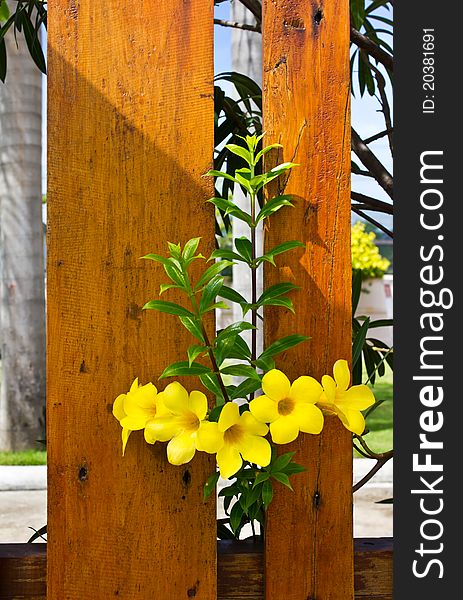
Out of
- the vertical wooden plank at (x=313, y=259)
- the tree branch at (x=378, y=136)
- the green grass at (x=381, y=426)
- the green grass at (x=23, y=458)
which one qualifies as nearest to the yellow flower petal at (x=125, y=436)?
the vertical wooden plank at (x=313, y=259)

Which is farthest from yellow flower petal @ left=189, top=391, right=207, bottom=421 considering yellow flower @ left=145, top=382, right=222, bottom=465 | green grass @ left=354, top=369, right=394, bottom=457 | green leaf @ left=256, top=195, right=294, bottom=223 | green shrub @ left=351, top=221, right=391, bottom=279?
green shrub @ left=351, top=221, right=391, bottom=279

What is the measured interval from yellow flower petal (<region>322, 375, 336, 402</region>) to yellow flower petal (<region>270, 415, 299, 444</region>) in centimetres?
6

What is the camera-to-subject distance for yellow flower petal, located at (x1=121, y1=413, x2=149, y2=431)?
0.94m

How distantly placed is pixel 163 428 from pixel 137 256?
23cm

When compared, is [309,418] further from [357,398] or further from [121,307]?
[121,307]

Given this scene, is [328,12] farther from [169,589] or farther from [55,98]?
[169,589]

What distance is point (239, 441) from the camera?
920 millimetres

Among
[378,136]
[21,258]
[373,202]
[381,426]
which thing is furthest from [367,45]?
[381,426]

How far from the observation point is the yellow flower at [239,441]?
2.95ft

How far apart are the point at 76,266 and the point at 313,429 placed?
371mm

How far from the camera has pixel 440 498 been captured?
1.00m

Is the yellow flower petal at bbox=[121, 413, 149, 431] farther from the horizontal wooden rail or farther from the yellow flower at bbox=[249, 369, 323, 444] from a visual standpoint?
A: the horizontal wooden rail

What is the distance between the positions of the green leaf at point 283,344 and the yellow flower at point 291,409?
0.19 feet

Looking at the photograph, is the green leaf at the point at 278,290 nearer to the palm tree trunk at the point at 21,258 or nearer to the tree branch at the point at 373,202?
the tree branch at the point at 373,202
